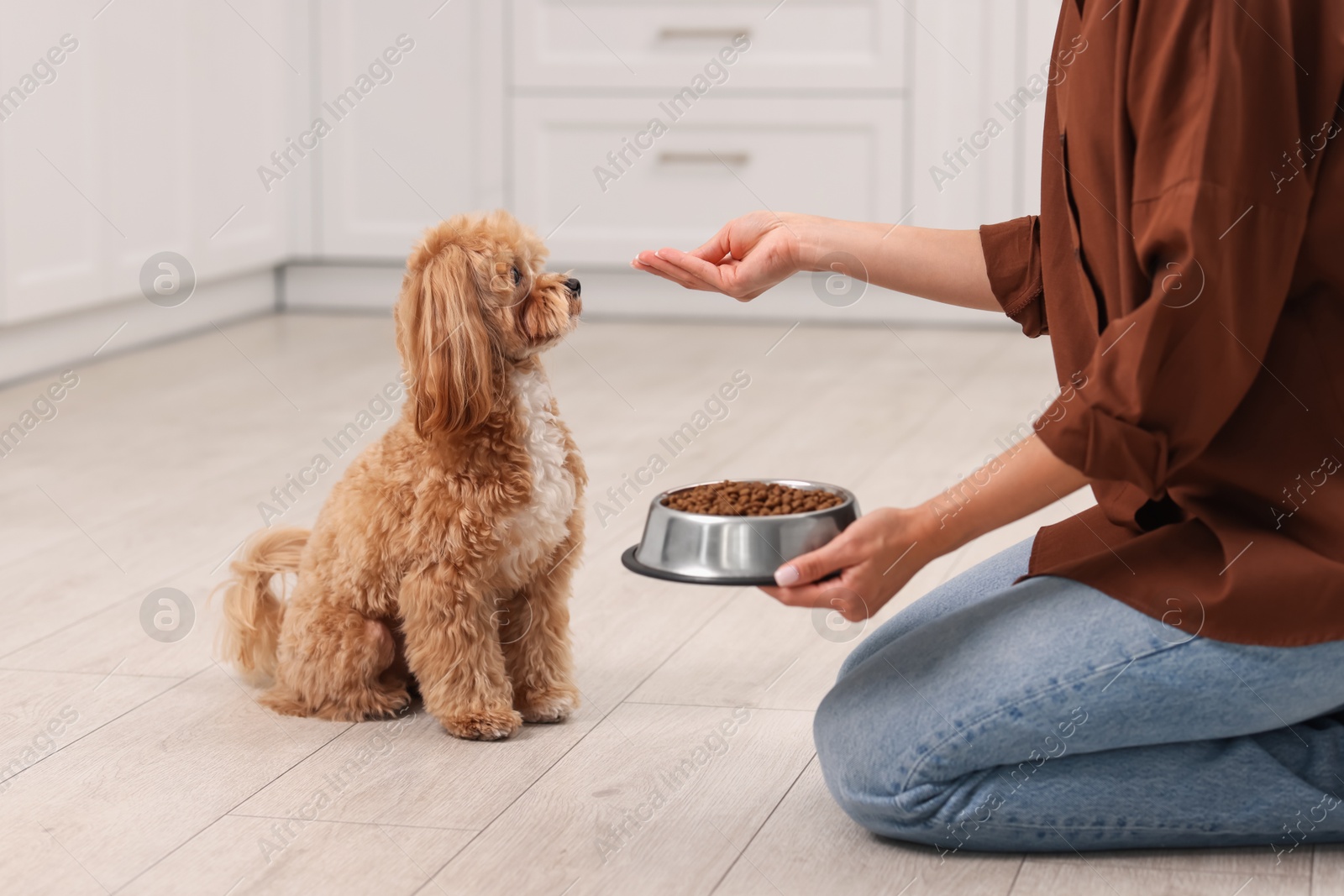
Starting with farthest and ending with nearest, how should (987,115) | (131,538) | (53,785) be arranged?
(987,115)
(131,538)
(53,785)

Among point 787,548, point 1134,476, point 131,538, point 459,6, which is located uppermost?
point 459,6

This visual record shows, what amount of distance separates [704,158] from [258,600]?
2.83 meters

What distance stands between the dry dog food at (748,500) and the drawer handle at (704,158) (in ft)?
9.72

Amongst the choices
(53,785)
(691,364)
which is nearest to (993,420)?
(691,364)

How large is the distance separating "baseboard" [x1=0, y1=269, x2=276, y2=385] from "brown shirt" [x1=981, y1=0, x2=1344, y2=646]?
2.82 m

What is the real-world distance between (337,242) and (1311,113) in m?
3.70

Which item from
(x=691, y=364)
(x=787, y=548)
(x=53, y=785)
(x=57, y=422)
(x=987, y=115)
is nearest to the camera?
(x=787, y=548)

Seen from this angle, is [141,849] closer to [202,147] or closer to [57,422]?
[57,422]

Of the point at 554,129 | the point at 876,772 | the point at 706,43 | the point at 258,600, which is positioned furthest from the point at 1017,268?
the point at 554,129

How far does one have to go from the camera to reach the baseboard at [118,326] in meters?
3.53

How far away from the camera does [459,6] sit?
4375 millimetres

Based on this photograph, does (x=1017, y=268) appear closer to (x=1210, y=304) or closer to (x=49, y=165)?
(x=1210, y=304)

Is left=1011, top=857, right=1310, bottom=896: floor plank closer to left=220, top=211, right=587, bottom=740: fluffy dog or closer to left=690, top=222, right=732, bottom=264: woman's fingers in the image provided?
left=220, top=211, right=587, bottom=740: fluffy dog

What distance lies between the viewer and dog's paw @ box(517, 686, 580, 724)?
1678mm
